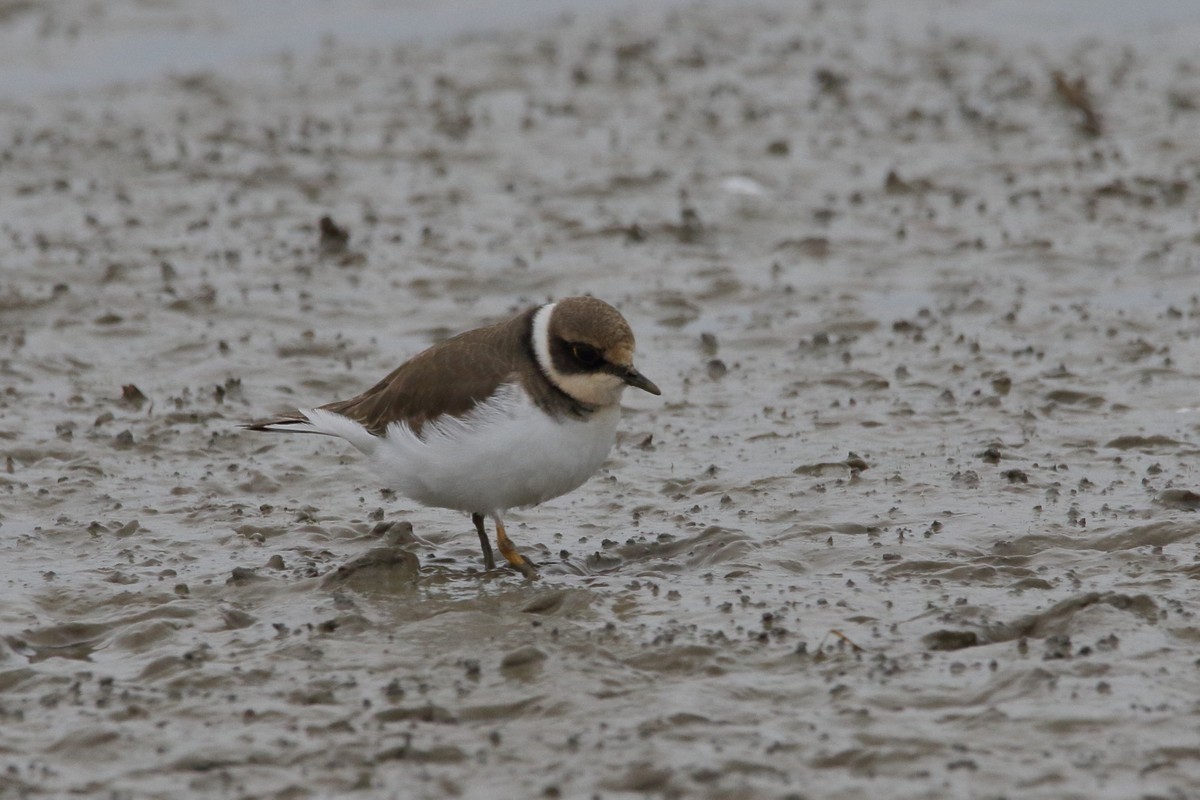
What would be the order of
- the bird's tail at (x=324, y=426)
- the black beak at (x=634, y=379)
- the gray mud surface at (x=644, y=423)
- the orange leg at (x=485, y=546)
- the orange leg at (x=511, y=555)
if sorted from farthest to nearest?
1. the bird's tail at (x=324, y=426)
2. the orange leg at (x=485, y=546)
3. the orange leg at (x=511, y=555)
4. the black beak at (x=634, y=379)
5. the gray mud surface at (x=644, y=423)

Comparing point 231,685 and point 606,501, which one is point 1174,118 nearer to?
point 606,501

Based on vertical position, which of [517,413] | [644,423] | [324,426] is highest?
[517,413]

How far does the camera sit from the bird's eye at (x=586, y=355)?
7164mm

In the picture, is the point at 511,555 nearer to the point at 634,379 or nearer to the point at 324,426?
the point at 634,379

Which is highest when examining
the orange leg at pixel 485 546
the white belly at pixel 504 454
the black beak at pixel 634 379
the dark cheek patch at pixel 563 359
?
the dark cheek patch at pixel 563 359

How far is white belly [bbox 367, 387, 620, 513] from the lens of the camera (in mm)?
7094

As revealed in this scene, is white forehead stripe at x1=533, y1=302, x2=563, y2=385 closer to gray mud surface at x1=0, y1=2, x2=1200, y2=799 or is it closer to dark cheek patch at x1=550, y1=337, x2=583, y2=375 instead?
dark cheek patch at x1=550, y1=337, x2=583, y2=375

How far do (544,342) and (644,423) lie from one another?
2.45 m

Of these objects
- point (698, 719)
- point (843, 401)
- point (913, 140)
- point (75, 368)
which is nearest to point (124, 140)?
point (75, 368)

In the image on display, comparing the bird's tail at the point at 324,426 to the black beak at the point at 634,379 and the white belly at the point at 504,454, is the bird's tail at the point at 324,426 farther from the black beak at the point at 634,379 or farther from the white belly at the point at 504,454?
the black beak at the point at 634,379

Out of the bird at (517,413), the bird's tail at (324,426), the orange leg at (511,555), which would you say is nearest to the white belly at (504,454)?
the bird at (517,413)

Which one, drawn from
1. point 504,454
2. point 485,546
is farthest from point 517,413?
point 485,546

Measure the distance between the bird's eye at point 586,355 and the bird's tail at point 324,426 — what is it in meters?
1.15

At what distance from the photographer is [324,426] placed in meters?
7.98
